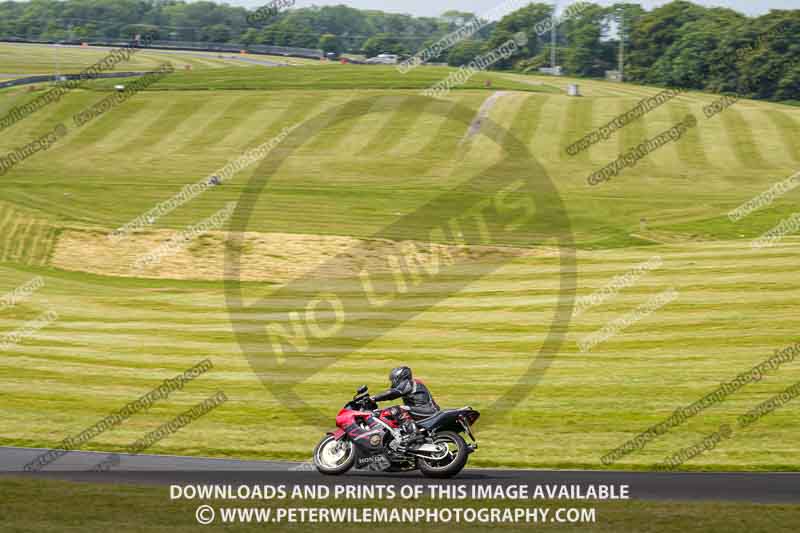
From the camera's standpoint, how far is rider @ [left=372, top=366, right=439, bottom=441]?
650 inches

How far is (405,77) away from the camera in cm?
8319

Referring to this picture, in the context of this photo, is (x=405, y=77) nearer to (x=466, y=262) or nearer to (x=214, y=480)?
(x=466, y=262)

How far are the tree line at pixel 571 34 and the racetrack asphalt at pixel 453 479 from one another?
305 feet

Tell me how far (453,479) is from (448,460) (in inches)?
17.5

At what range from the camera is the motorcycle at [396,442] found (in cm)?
1639

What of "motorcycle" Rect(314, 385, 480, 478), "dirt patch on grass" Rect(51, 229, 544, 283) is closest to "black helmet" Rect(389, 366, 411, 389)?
"motorcycle" Rect(314, 385, 480, 478)

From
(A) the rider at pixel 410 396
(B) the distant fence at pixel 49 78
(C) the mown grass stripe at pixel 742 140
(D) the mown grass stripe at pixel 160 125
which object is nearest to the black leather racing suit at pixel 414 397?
(A) the rider at pixel 410 396

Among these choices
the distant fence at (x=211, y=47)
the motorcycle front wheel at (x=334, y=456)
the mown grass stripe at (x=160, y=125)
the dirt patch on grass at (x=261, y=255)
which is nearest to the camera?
the motorcycle front wheel at (x=334, y=456)

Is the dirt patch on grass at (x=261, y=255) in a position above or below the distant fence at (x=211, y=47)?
below

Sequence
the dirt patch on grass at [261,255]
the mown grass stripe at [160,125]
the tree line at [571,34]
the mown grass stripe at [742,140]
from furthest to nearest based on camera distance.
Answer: the tree line at [571,34] < the mown grass stripe at [160,125] < the mown grass stripe at [742,140] < the dirt patch on grass at [261,255]

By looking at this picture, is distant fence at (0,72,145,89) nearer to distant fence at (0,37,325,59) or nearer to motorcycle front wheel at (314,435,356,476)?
distant fence at (0,37,325,59)

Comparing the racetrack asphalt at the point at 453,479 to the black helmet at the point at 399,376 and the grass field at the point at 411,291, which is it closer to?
the grass field at the point at 411,291

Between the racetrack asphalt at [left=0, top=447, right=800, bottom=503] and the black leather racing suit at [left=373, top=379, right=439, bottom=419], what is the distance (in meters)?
1.17

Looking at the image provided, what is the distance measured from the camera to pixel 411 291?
35406 millimetres
